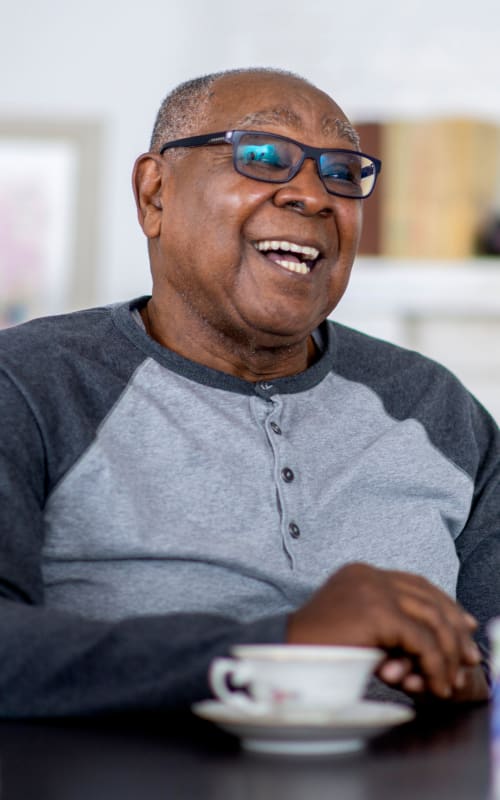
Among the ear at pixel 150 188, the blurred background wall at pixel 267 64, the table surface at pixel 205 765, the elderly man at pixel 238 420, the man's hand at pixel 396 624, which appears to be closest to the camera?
the table surface at pixel 205 765

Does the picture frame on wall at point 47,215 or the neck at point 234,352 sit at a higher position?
the neck at point 234,352

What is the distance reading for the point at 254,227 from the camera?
1.52 meters

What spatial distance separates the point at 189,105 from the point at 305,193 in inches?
9.1

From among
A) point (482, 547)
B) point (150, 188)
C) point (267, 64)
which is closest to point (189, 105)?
point (150, 188)

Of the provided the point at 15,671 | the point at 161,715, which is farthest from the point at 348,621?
the point at 15,671

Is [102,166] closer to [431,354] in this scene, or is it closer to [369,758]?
[431,354]

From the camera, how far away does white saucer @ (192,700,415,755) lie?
0.80 m

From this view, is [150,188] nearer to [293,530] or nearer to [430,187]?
[293,530]

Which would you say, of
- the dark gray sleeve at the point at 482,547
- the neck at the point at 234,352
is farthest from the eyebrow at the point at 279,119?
the dark gray sleeve at the point at 482,547

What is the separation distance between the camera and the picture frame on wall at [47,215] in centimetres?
486

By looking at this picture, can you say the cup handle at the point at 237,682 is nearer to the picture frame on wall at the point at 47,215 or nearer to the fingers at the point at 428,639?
the fingers at the point at 428,639

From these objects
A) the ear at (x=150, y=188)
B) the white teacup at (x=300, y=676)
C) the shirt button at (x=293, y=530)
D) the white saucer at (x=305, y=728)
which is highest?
the ear at (x=150, y=188)

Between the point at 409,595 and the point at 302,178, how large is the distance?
71cm

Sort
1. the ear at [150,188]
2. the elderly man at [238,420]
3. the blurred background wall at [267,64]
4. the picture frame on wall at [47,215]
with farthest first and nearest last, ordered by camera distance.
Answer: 1. the picture frame on wall at [47,215]
2. the blurred background wall at [267,64]
3. the ear at [150,188]
4. the elderly man at [238,420]
